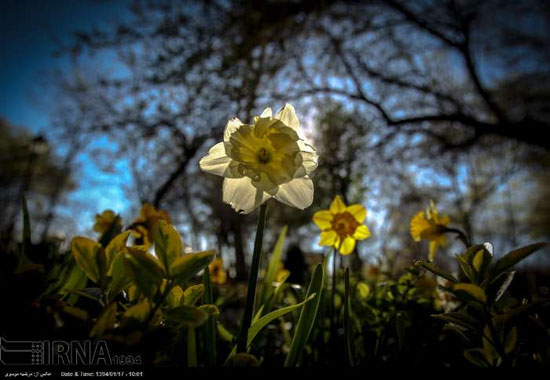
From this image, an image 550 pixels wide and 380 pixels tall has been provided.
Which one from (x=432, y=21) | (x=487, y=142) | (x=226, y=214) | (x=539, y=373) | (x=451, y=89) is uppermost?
(x=432, y=21)

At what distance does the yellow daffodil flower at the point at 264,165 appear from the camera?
0.65 m

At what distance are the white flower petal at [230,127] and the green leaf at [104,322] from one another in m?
0.41

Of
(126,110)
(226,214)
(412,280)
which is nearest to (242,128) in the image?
(412,280)

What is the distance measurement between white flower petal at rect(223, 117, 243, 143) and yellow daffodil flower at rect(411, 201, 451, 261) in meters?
0.82

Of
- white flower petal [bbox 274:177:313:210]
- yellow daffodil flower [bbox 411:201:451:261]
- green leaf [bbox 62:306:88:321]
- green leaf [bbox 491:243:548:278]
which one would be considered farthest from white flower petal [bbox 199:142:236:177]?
yellow daffodil flower [bbox 411:201:451:261]

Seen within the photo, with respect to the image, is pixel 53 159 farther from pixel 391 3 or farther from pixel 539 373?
pixel 539 373

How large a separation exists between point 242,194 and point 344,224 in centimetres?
71

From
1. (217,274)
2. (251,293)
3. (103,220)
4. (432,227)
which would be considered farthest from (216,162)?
(217,274)

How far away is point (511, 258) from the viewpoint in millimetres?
468

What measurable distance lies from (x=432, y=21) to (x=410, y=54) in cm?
77

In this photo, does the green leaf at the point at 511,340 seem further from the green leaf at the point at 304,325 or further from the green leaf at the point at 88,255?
the green leaf at the point at 88,255

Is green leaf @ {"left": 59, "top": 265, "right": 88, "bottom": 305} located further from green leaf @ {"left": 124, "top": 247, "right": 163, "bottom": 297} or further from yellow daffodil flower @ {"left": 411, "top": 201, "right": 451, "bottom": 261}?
yellow daffodil flower @ {"left": 411, "top": 201, "right": 451, "bottom": 261}

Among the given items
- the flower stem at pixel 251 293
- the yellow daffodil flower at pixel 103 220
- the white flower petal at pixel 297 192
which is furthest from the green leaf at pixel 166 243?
the yellow daffodil flower at pixel 103 220

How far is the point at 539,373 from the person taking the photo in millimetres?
348
